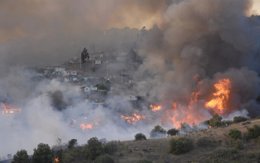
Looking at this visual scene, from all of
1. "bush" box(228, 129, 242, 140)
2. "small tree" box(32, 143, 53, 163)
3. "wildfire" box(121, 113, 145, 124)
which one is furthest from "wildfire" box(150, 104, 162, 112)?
"small tree" box(32, 143, 53, 163)

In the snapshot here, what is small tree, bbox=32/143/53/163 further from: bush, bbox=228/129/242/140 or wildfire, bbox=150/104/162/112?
wildfire, bbox=150/104/162/112

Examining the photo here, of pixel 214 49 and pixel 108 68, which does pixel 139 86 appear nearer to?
pixel 214 49

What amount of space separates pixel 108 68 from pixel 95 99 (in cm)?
6145

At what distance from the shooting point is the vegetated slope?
158ft

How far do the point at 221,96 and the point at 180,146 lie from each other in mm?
39672

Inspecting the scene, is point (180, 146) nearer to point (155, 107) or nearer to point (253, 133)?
point (253, 133)

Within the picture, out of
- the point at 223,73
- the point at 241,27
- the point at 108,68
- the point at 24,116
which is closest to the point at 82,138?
the point at 24,116

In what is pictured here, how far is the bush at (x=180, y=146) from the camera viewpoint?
51.8 meters

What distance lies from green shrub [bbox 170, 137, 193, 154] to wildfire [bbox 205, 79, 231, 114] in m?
37.4

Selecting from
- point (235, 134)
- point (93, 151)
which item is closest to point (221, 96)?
point (235, 134)

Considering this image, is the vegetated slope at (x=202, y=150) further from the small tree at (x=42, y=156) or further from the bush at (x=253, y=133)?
the small tree at (x=42, y=156)

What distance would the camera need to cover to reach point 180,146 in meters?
51.8

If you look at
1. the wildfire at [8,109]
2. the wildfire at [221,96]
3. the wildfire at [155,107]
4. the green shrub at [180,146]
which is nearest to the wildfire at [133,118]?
the wildfire at [155,107]

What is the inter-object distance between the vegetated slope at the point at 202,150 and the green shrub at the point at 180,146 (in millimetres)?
419
